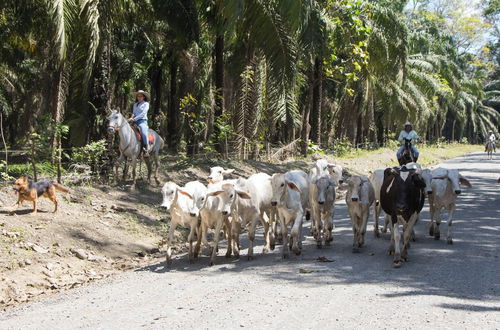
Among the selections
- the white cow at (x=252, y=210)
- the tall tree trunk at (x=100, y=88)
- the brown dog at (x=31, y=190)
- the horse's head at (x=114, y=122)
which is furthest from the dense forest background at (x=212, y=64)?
the white cow at (x=252, y=210)

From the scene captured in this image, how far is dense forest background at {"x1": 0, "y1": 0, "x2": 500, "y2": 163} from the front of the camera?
14.8 m

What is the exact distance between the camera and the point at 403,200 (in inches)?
382

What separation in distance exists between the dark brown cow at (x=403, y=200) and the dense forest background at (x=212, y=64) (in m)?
5.92

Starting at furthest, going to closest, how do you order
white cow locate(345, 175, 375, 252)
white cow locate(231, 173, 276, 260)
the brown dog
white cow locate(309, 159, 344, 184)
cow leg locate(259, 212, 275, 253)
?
white cow locate(309, 159, 344, 184) → cow leg locate(259, 212, 275, 253) → the brown dog → white cow locate(345, 175, 375, 252) → white cow locate(231, 173, 276, 260)

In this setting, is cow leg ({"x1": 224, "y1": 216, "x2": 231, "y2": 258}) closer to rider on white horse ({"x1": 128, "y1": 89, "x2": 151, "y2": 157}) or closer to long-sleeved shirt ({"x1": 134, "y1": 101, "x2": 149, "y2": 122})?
rider on white horse ({"x1": 128, "y1": 89, "x2": 151, "y2": 157})

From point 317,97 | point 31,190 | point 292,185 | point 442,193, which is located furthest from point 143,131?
point 317,97

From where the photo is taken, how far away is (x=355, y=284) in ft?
27.0

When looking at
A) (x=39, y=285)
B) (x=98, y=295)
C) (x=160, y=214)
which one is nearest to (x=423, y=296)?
(x=98, y=295)

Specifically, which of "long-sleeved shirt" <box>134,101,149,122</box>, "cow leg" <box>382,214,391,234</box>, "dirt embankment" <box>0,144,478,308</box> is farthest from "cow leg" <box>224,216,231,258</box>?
"long-sleeved shirt" <box>134,101,149,122</box>

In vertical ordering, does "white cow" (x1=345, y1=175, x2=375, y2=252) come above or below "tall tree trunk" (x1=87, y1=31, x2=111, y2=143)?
below

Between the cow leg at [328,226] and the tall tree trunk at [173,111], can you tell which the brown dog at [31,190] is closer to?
the cow leg at [328,226]

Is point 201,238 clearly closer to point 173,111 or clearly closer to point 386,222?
point 386,222

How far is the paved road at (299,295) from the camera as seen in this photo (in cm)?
670

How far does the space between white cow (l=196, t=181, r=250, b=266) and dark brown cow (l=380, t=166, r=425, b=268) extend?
247cm
